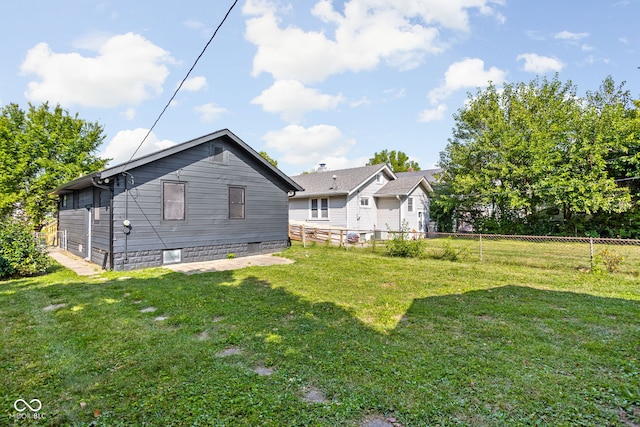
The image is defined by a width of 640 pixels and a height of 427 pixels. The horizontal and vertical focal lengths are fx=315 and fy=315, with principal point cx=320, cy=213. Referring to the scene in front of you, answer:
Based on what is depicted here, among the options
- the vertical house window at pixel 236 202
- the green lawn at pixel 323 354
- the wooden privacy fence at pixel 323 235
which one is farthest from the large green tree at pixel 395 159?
the green lawn at pixel 323 354

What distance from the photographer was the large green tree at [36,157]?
57.9 feet

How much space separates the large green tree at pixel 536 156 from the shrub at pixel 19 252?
19.4m

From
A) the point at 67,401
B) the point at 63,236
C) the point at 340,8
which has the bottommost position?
the point at 67,401

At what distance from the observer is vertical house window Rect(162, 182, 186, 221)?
962cm

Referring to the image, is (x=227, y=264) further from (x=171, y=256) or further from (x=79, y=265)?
(x=79, y=265)

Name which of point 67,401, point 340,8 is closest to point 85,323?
point 67,401

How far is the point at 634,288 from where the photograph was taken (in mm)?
6297

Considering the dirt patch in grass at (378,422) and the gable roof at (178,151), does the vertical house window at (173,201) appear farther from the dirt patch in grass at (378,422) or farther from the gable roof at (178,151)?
the dirt patch in grass at (378,422)

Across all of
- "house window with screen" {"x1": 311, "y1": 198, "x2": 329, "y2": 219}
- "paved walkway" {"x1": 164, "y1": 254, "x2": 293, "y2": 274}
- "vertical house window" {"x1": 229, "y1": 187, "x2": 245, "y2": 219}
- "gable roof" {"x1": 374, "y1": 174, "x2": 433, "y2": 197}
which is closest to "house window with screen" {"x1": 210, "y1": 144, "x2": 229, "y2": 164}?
"vertical house window" {"x1": 229, "y1": 187, "x2": 245, "y2": 219}

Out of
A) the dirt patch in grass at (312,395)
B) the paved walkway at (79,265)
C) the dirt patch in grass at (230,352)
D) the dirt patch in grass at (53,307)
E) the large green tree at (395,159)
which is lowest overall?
the dirt patch in grass at (312,395)

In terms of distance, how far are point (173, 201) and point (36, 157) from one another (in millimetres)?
15171

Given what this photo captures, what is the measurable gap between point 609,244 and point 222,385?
19.7 metres

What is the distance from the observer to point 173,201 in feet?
32.1

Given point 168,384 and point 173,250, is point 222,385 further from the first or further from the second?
point 173,250
